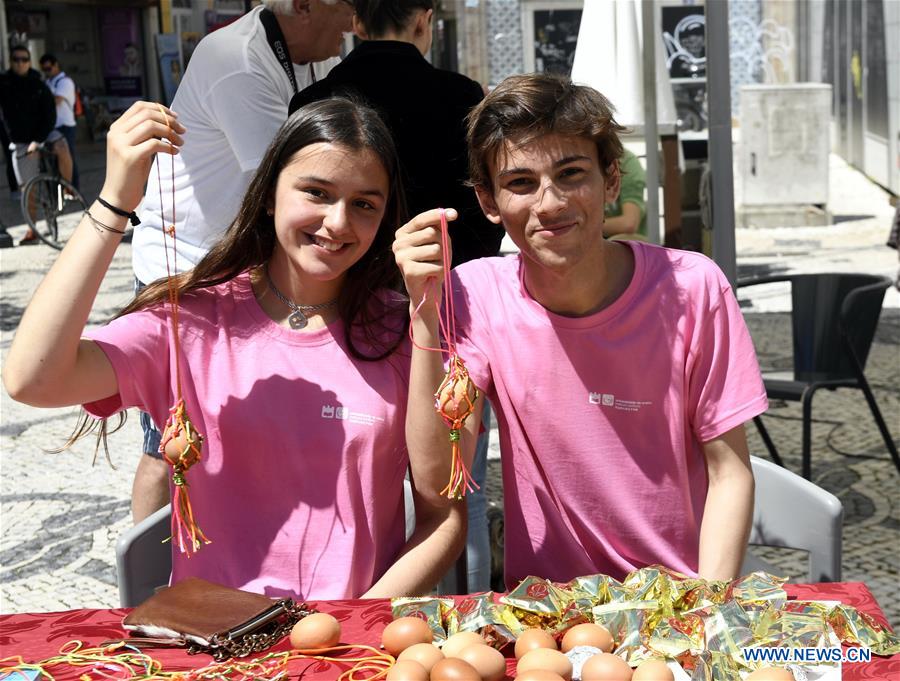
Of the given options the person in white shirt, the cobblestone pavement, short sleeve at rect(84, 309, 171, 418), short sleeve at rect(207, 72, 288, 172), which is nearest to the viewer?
short sleeve at rect(84, 309, 171, 418)

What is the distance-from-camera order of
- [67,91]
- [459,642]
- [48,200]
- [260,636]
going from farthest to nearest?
[67,91]
[48,200]
[260,636]
[459,642]

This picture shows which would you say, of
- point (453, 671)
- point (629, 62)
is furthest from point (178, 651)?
point (629, 62)

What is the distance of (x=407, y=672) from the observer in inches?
62.2

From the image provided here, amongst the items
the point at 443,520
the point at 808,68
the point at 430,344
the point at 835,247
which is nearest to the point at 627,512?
the point at 443,520

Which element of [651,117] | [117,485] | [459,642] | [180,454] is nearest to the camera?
[459,642]

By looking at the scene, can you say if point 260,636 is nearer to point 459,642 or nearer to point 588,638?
point 459,642

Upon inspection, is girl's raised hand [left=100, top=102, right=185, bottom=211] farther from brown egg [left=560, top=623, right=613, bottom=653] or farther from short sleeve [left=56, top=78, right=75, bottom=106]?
short sleeve [left=56, top=78, right=75, bottom=106]

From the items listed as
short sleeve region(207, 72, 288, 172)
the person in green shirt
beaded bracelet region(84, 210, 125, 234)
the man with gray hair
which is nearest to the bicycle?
the person in green shirt

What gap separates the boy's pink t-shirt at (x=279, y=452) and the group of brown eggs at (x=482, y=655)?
18.4 inches

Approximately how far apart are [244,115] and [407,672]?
210 cm

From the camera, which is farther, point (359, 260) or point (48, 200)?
point (48, 200)

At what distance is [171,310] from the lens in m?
2.34

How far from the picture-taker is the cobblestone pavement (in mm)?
4145

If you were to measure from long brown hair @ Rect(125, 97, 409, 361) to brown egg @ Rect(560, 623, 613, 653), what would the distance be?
31.1 inches
